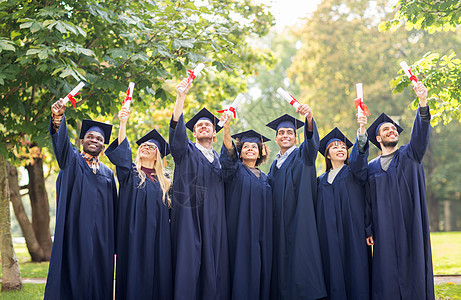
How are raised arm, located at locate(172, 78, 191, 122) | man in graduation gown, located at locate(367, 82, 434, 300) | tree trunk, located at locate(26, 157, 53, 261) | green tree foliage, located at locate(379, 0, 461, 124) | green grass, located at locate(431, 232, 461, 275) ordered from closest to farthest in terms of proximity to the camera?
raised arm, located at locate(172, 78, 191, 122) < man in graduation gown, located at locate(367, 82, 434, 300) < green tree foliage, located at locate(379, 0, 461, 124) < green grass, located at locate(431, 232, 461, 275) < tree trunk, located at locate(26, 157, 53, 261)

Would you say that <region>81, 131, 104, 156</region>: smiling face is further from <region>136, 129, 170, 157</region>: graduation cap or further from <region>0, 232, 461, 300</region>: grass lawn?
<region>0, 232, 461, 300</region>: grass lawn

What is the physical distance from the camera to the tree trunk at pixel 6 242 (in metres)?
8.45

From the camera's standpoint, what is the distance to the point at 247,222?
18.9ft

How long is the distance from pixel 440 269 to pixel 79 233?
8.78 m

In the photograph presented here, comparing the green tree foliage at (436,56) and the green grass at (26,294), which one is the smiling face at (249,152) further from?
the green grass at (26,294)

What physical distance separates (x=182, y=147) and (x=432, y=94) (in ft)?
12.9

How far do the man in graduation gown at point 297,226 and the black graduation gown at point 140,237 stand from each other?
133 cm

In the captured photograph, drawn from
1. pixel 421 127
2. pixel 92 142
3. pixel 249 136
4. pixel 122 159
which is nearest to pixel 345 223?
pixel 421 127

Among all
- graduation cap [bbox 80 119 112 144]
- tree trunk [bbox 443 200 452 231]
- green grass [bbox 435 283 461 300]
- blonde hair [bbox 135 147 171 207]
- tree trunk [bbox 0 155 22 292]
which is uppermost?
graduation cap [bbox 80 119 112 144]

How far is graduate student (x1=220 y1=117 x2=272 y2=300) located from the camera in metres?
5.59

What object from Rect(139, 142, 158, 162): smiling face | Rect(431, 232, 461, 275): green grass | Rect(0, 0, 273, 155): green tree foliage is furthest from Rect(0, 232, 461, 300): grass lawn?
Rect(139, 142, 158, 162): smiling face

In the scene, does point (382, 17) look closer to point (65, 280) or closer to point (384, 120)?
point (384, 120)

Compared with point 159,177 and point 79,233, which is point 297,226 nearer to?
point 159,177

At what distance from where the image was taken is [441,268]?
11172 millimetres
